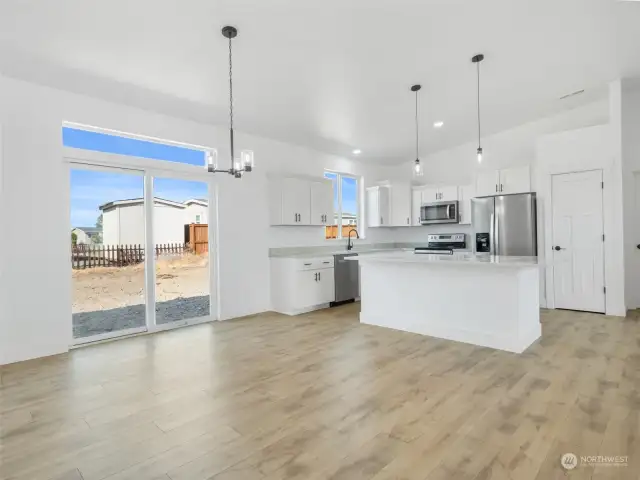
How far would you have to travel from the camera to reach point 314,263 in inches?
222

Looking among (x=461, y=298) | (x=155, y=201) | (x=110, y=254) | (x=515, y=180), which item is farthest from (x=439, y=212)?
(x=110, y=254)

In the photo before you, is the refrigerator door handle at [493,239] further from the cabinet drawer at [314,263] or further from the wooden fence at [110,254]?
the wooden fence at [110,254]

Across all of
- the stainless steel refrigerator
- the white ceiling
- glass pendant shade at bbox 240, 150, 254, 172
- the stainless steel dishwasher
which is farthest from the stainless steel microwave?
glass pendant shade at bbox 240, 150, 254, 172

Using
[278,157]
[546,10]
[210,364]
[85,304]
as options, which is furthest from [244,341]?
[546,10]

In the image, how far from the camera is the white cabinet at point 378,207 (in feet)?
24.1

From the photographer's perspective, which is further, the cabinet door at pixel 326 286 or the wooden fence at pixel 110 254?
the cabinet door at pixel 326 286

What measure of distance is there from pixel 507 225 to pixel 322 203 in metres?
2.99

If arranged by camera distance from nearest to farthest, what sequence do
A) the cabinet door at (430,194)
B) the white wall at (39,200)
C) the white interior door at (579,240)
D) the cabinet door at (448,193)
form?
the white wall at (39,200)
the white interior door at (579,240)
the cabinet door at (448,193)
the cabinet door at (430,194)

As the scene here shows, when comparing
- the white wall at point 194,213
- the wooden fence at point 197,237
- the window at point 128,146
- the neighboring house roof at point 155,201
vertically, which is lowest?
the wooden fence at point 197,237

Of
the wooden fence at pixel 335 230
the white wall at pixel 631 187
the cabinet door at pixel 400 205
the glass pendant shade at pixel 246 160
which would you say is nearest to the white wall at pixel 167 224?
the glass pendant shade at pixel 246 160

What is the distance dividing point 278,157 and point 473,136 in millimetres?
3591

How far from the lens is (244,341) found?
161 inches

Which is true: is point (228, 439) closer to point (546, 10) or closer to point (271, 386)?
point (271, 386)

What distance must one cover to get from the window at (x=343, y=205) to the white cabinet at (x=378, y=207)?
0.25 meters
